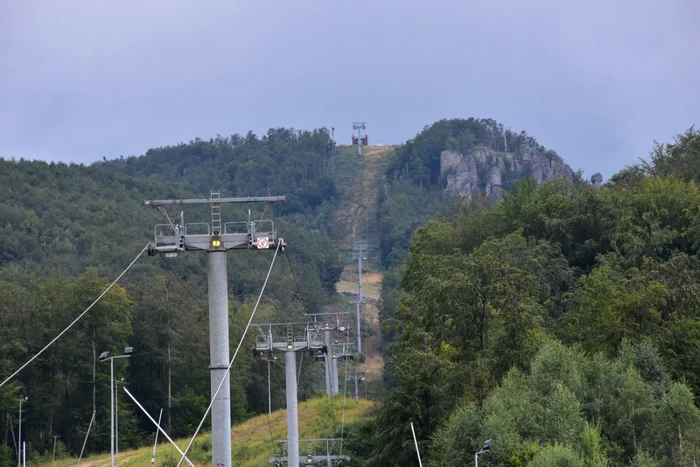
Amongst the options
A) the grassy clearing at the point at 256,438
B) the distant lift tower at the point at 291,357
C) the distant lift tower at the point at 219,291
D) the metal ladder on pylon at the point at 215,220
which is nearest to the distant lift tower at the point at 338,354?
the grassy clearing at the point at 256,438

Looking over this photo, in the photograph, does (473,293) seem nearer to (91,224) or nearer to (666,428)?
(666,428)

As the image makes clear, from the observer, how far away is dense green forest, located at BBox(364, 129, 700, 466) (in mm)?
49750

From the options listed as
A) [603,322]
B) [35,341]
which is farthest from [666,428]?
[35,341]

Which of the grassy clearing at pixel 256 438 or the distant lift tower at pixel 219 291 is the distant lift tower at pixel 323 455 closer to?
the grassy clearing at pixel 256 438

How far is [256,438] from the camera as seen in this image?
84.6 meters

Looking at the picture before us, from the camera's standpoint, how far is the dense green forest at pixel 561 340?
163ft

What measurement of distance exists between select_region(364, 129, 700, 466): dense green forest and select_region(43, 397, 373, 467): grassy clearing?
4.49 m

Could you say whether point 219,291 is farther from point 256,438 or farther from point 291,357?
point 256,438

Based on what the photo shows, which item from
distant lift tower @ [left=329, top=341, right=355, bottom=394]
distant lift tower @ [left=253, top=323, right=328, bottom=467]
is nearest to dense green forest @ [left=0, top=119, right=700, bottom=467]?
distant lift tower @ [left=329, top=341, right=355, bottom=394]

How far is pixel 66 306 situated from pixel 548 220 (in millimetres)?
33344

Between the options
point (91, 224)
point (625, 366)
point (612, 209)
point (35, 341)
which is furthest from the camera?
point (91, 224)

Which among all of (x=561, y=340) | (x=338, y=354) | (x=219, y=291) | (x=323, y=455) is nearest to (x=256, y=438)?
(x=338, y=354)

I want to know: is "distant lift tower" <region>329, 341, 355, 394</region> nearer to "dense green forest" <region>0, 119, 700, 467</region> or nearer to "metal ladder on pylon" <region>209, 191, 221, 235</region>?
"dense green forest" <region>0, 119, 700, 467</region>

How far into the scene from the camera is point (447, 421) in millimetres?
61938
